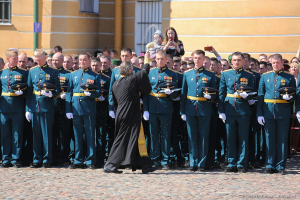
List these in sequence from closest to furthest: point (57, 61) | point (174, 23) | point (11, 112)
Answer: point (11, 112)
point (57, 61)
point (174, 23)

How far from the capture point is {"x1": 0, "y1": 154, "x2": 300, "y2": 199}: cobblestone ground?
724 centimetres

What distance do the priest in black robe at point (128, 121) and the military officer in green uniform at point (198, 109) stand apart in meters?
0.85

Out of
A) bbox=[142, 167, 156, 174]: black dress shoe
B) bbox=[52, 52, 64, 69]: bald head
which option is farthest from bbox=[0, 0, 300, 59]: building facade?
bbox=[142, 167, 156, 174]: black dress shoe

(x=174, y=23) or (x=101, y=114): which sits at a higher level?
(x=174, y=23)

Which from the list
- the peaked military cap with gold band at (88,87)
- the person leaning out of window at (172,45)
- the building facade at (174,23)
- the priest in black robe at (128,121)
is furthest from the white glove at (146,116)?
the building facade at (174,23)

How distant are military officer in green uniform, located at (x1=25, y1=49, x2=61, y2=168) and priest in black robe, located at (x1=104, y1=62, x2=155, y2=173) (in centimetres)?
130

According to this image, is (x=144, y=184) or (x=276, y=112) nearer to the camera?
(x=144, y=184)

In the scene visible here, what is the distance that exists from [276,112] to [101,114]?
311cm

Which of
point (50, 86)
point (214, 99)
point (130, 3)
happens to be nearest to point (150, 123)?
point (214, 99)

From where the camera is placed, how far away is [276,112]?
9.08 m

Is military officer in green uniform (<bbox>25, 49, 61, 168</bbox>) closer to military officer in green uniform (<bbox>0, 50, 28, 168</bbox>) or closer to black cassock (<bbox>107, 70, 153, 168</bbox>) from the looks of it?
military officer in green uniform (<bbox>0, 50, 28, 168</bbox>)

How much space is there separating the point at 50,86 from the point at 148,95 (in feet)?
5.60

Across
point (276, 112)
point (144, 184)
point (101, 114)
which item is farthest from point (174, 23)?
point (144, 184)

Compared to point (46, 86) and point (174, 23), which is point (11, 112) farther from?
point (174, 23)
